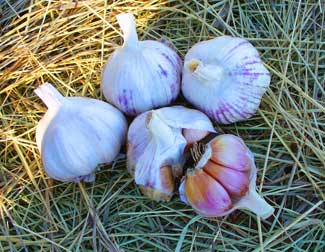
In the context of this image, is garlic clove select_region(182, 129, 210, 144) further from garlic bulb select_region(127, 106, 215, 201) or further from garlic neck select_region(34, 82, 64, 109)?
garlic neck select_region(34, 82, 64, 109)

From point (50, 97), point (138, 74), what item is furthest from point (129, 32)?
point (50, 97)

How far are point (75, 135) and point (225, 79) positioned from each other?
319mm

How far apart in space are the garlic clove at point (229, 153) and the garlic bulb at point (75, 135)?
218 mm

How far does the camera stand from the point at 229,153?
1104mm

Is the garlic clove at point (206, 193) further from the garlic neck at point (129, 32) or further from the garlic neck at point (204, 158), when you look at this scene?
the garlic neck at point (129, 32)

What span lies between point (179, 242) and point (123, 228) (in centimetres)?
13

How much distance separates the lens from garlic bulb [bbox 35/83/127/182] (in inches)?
44.9

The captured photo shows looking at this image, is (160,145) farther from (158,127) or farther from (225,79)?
(225,79)

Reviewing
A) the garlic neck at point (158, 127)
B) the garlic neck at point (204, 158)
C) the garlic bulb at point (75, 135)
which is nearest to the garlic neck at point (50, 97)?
the garlic bulb at point (75, 135)

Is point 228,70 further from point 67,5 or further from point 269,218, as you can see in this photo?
point 67,5

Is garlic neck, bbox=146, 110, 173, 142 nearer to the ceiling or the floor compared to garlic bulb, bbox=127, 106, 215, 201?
nearer to the ceiling

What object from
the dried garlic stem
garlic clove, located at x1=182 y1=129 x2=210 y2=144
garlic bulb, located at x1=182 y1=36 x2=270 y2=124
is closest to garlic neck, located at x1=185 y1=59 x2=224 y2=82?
garlic bulb, located at x1=182 y1=36 x2=270 y2=124

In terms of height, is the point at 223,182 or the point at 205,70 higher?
the point at 205,70

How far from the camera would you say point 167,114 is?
Result: 44.5 inches
